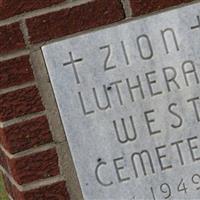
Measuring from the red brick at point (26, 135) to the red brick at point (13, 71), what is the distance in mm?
130

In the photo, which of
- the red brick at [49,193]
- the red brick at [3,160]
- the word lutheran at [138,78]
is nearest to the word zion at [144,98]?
the word lutheran at [138,78]

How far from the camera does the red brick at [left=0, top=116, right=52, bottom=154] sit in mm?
2133

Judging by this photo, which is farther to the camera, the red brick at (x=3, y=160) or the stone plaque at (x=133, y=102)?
the red brick at (x=3, y=160)

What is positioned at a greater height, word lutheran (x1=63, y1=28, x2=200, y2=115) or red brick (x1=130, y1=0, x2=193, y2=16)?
red brick (x1=130, y1=0, x2=193, y2=16)

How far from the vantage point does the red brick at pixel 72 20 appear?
82.9 inches

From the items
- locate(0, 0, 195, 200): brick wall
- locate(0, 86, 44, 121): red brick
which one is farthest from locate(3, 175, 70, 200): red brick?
locate(0, 86, 44, 121): red brick

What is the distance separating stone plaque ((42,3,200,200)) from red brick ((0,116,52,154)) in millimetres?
68

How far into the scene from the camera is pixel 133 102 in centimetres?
218

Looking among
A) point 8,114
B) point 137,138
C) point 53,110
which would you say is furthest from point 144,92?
point 8,114

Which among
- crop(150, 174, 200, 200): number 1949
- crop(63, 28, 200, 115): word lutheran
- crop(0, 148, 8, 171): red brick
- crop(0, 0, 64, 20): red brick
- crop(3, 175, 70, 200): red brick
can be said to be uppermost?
crop(0, 0, 64, 20): red brick

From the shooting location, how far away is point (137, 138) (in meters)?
2.20

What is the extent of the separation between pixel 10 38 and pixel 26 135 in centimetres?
30

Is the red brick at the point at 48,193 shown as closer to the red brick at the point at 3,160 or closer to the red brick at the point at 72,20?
the red brick at the point at 3,160

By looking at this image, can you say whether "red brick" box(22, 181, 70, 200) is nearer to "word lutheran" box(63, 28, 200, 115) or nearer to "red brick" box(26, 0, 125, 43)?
"word lutheran" box(63, 28, 200, 115)
